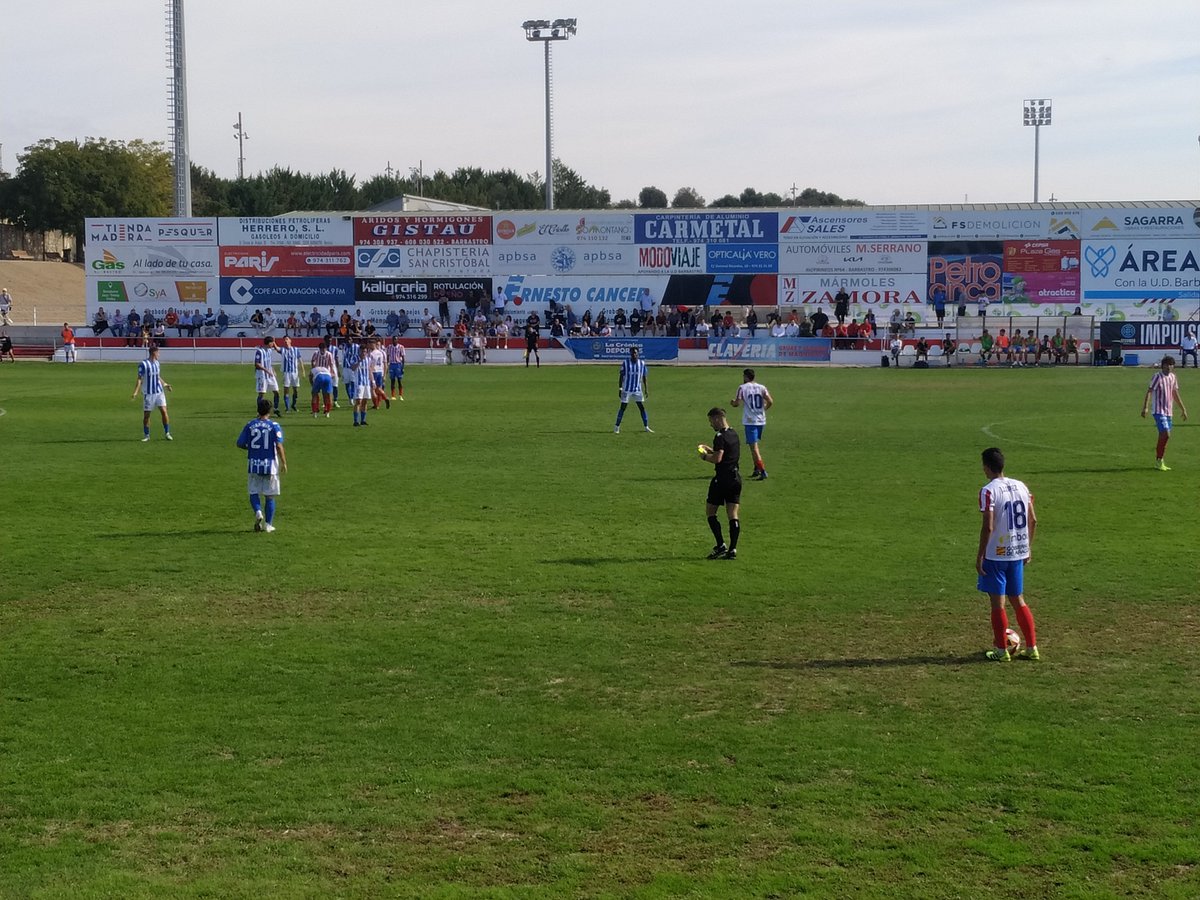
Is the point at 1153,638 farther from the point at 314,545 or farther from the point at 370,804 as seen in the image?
the point at 314,545

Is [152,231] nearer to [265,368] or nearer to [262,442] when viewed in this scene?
[265,368]

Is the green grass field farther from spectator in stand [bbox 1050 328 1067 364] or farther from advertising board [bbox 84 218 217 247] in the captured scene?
advertising board [bbox 84 218 217 247]

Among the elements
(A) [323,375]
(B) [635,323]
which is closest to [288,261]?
(B) [635,323]

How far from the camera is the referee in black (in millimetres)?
15586

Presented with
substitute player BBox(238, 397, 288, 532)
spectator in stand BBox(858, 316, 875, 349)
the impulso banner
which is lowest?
substitute player BBox(238, 397, 288, 532)

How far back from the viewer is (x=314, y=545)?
16906mm

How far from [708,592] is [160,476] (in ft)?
43.0

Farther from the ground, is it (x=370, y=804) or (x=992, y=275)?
(x=992, y=275)

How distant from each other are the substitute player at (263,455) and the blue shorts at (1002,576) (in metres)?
9.74

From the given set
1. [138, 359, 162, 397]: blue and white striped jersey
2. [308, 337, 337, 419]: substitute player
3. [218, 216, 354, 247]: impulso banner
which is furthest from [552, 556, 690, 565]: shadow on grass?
[218, 216, 354, 247]: impulso banner

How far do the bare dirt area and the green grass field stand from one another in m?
71.5

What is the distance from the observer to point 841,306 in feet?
213

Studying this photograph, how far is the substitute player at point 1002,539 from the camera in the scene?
1110cm

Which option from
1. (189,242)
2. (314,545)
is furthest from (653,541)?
(189,242)
